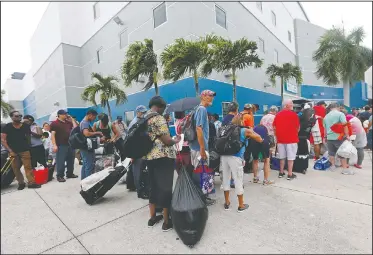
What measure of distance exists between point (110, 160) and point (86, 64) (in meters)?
15.9

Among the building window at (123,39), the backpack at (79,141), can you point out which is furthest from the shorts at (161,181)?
the building window at (123,39)

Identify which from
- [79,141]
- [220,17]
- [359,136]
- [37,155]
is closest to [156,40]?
[220,17]

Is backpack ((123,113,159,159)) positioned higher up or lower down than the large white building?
lower down

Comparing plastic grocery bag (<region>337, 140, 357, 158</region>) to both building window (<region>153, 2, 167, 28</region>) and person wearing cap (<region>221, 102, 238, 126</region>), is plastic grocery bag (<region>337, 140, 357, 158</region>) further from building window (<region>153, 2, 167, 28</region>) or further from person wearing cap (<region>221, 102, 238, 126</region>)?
building window (<region>153, 2, 167, 28</region>)

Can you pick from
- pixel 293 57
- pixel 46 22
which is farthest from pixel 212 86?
pixel 46 22

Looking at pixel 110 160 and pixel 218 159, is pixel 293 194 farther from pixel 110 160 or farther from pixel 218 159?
pixel 110 160

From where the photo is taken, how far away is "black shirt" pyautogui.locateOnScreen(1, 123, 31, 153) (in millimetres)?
4250

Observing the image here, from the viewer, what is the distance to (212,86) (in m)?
9.41

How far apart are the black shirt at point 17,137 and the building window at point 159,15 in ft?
26.3

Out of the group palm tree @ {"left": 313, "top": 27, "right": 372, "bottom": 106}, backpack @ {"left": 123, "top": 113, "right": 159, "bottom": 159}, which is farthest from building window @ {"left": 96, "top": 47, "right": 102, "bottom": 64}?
palm tree @ {"left": 313, "top": 27, "right": 372, "bottom": 106}

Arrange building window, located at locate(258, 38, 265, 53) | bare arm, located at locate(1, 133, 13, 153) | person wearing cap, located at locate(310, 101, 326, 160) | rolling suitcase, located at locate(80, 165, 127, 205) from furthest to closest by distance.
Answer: building window, located at locate(258, 38, 265, 53), person wearing cap, located at locate(310, 101, 326, 160), bare arm, located at locate(1, 133, 13, 153), rolling suitcase, located at locate(80, 165, 127, 205)

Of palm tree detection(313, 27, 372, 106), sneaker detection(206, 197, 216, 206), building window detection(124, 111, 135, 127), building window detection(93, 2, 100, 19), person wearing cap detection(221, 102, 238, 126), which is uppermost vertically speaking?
building window detection(93, 2, 100, 19)

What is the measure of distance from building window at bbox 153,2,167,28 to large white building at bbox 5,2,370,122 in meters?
0.05

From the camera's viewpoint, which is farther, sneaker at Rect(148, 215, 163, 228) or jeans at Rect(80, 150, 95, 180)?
jeans at Rect(80, 150, 95, 180)
